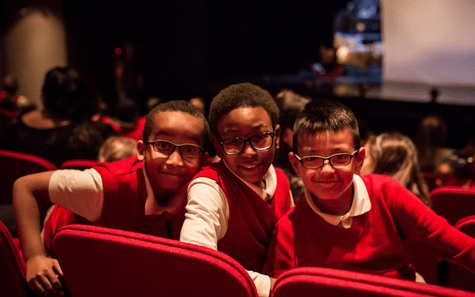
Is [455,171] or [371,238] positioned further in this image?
[455,171]

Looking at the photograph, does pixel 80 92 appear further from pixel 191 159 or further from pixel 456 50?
pixel 456 50

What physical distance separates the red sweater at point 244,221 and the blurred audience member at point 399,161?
71 centimetres

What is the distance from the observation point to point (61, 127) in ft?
6.93

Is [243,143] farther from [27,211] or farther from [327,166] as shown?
[27,211]

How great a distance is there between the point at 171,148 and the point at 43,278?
1.64 feet

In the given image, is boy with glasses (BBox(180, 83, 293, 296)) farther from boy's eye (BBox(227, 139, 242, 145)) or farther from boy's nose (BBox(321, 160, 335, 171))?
boy's nose (BBox(321, 160, 335, 171))

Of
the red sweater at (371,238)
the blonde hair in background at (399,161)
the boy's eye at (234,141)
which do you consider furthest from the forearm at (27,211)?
the blonde hair in background at (399,161)

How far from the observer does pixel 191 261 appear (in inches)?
27.4

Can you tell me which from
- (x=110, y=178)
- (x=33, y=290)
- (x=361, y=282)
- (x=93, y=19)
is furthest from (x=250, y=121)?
(x=93, y=19)

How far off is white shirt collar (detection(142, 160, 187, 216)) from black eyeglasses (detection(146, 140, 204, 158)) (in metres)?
0.10

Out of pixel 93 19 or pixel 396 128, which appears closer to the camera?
pixel 396 128

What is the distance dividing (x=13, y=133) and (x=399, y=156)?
6.70 ft

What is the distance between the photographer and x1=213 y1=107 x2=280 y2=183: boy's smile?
3.57 feet

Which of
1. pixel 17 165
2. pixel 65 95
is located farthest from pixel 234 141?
pixel 65 95
